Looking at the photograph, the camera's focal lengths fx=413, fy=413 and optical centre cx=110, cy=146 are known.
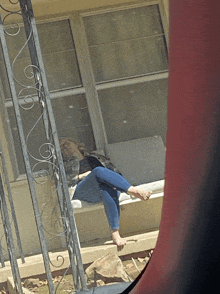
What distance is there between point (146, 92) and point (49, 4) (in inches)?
42.1

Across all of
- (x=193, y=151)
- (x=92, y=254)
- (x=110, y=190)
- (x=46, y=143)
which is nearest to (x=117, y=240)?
(x=92, y=254)

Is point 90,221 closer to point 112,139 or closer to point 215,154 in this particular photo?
point 112,139

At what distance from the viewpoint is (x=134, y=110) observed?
354 centimetres

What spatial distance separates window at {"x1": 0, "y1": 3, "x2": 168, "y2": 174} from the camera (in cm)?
342

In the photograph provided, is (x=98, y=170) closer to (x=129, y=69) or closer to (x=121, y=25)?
(x=129, y=69)

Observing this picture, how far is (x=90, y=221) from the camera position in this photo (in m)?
3.35

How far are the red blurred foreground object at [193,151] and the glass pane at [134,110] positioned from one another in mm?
3159

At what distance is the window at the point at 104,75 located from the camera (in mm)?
3424

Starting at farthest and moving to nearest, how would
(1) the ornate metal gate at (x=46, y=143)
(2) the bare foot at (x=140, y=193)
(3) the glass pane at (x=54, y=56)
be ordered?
1. (3) the glass pane at (x=54, y=56)
2. (2) the bare foot at (x=140, y=193)
3. (1) the ornate metal gate at (x=46, y=143)

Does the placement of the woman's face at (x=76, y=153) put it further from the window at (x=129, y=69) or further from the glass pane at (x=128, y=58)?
the glass pane at (x=128, y=58)

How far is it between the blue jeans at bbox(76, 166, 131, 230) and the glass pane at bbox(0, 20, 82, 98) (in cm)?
100

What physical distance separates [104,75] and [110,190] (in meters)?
1.16

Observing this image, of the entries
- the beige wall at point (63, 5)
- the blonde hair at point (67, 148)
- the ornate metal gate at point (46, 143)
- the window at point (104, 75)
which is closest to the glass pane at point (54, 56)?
the window at point (104, 75)

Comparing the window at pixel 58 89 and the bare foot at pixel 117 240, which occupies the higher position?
the window at pixel 58 89
